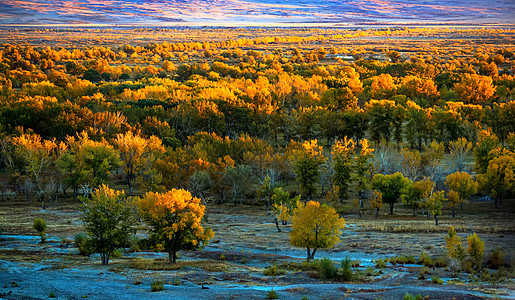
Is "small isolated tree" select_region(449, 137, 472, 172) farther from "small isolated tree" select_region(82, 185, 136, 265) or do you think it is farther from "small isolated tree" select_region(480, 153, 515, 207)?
"small isolated tree" select_region(82, 185, 136, 265)

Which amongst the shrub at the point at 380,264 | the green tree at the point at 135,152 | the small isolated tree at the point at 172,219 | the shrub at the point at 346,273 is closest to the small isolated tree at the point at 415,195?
the shrub at the point at 380,264

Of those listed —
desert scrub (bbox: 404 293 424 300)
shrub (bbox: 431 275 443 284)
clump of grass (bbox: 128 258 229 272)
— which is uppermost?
desert scrub (bbox: 404 293 424 300)

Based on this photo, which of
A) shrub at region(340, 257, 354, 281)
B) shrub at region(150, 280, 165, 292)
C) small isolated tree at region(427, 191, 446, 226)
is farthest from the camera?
small isolated tree at region(427, 191, 446, 226)

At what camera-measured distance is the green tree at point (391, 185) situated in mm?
67069

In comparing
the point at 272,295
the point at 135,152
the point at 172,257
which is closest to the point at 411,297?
the point at 272,295

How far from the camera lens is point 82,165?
2997 inches

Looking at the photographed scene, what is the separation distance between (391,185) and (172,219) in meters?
35.7

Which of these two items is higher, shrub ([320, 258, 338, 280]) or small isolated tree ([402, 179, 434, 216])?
shrub ([320, 258, 338, 280])

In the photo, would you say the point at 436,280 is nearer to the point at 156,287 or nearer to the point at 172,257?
the point at 156,287

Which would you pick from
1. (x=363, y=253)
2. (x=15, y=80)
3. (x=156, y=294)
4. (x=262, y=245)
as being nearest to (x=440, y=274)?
(x=363, y=253)

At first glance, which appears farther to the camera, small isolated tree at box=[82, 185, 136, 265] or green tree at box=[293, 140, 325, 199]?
green tree at box=[293, 140, 325, 199]

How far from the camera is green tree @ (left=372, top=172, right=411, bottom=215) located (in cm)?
6707

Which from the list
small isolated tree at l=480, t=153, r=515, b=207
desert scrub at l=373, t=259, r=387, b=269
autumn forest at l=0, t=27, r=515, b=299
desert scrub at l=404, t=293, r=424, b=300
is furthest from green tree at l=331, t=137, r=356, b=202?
desert scrub at l=404, t=293, r=424, b=300

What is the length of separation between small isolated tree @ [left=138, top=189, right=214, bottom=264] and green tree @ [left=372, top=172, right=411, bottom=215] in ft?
107
